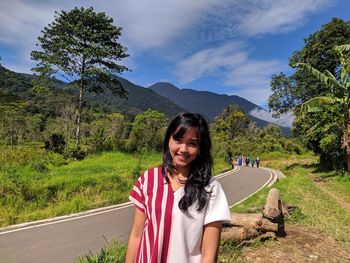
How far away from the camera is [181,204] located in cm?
219

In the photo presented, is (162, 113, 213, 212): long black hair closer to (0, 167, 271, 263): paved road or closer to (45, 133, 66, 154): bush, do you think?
(0, 167, 271, 263): paved road

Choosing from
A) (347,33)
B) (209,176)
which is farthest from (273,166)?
(209,176)

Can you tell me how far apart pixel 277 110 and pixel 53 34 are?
73.6 feet

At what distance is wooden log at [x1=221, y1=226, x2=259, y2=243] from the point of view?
7.11m

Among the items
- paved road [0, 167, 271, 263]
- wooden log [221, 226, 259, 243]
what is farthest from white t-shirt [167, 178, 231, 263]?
paved road [0, 167, 271, 263]

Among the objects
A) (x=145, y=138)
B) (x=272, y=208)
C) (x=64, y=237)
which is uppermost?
(x=145, y=138)

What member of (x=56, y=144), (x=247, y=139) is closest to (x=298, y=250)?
(x=56, y=144)

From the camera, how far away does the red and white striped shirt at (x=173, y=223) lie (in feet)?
7.16

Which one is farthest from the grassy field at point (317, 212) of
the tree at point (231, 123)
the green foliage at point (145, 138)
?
the tree at point (231, 123)

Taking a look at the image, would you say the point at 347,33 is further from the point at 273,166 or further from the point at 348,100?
the point at 273,166

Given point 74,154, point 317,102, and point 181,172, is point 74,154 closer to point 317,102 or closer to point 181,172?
point 317,102

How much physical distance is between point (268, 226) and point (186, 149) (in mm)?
6069

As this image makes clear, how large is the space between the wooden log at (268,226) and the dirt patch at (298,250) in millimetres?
276

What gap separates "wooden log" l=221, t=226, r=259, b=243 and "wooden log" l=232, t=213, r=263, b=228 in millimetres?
130
